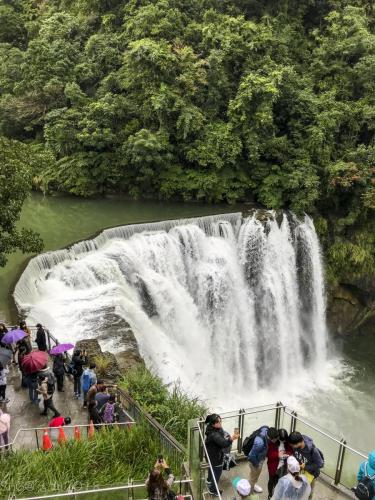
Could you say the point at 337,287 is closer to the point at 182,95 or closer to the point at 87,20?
the point at 182,95

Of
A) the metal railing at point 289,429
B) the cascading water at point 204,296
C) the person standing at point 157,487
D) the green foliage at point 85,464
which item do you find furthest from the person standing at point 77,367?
the person standing at point 157,487

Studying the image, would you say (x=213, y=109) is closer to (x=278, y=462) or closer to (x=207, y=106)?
(x=207, y=106)

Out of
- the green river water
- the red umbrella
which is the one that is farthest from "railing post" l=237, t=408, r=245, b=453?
the green river water

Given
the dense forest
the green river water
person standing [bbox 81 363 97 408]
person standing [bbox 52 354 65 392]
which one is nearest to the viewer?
person standing [bbox 81 363 97 408]

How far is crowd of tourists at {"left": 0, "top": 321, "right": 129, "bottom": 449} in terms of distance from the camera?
28.4 feet

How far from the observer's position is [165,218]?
73.3 ft

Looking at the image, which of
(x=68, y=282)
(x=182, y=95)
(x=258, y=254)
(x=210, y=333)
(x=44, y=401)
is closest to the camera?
(x=44, y=401)

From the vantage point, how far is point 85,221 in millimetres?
22531

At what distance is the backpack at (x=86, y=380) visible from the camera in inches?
383

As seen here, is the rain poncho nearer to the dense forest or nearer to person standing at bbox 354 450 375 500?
person standing at bbox 354 450 375 500

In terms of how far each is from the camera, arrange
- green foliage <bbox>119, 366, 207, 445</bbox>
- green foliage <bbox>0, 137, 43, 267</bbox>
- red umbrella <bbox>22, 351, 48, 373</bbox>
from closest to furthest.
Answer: green foliage <bbox>119, 366, 207, 445</bbox> → red umbrella <bbox>22, 351, 48, 373</bbox> → green foliage <bbox>0, 137, 43, 267</bbox>

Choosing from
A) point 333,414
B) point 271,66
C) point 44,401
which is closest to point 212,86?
point 271,66

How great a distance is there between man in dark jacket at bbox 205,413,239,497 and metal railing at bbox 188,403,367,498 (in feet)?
0.31

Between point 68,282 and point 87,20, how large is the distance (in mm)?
20237
